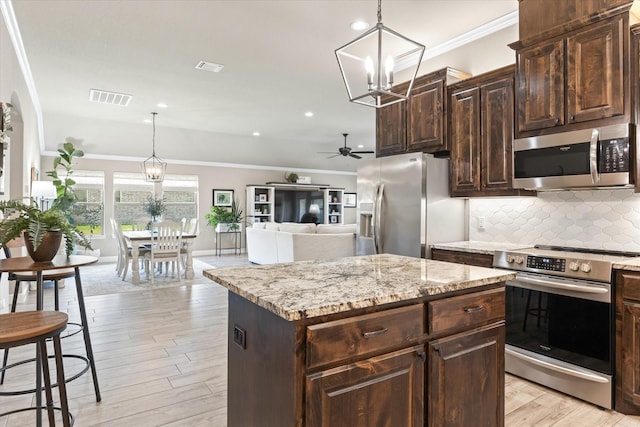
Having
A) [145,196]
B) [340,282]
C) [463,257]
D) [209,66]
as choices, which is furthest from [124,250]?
[340,282]

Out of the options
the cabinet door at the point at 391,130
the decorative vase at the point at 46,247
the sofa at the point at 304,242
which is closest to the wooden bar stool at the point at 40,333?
the decorative vase at the point at 46,247

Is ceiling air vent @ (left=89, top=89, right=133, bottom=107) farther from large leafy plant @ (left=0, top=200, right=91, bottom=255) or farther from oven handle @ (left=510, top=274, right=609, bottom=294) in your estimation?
oven handle @ (left=510, top=274, right=609, bottom=294)

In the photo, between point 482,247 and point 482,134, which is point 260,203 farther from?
point 482,247

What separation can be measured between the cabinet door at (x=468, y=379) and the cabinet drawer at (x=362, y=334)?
169 mm

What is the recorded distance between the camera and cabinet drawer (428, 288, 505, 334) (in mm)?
1571

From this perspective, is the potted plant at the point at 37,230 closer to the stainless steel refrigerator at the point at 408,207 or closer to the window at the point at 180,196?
the stainless steel refrigerator at the point at 408,207

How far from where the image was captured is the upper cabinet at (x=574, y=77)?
8.18ft

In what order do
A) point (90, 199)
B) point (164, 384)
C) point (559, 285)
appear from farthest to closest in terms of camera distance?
point (90, 199) < point (164, 384) < point (559, 285)

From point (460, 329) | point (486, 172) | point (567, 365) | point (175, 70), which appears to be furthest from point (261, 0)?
point (567, 365)

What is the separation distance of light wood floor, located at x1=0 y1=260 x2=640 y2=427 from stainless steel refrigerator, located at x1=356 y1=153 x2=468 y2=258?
4.53 ft

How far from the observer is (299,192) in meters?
11.3

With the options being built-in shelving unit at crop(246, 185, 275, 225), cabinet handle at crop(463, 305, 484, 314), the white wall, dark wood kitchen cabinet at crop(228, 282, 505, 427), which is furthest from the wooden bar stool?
built-in shelving unit at crop(246, 185, 275, 225)

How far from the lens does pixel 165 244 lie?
6246 millimetres

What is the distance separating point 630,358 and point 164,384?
3.02 metres
